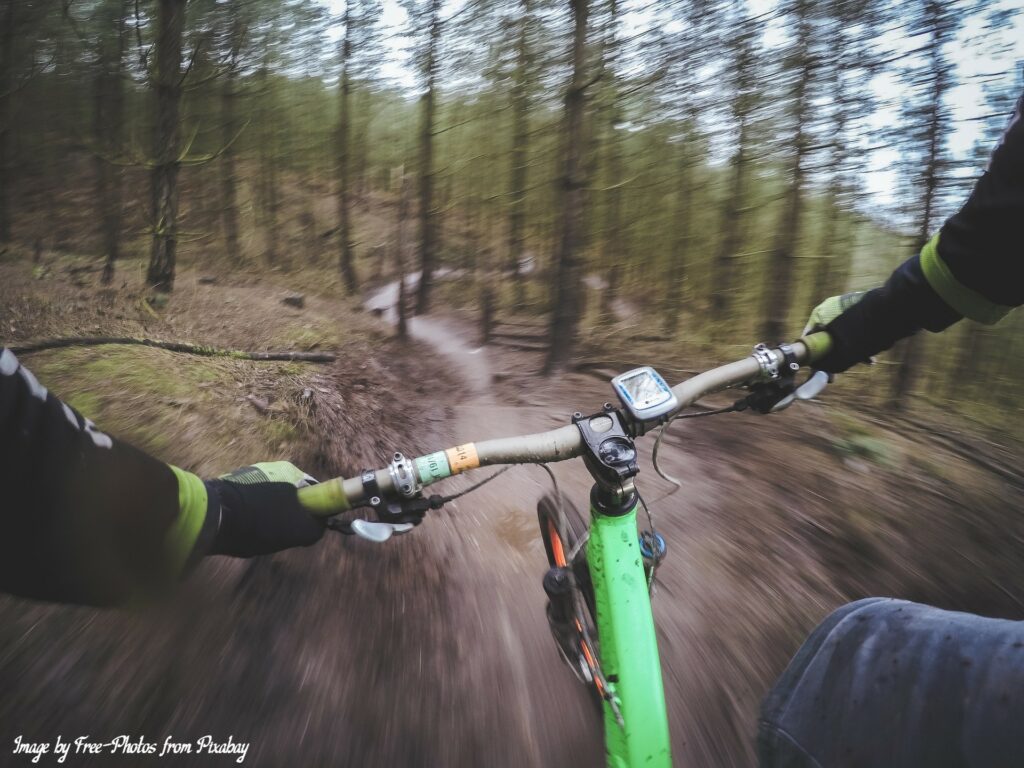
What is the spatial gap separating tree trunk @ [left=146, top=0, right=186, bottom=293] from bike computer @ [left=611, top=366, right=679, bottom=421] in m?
6.14

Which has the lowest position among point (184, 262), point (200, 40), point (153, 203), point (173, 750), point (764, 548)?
point (764, 548)

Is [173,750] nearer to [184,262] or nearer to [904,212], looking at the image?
[184,262]

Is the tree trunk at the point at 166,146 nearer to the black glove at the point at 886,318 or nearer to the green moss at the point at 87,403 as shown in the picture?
the green moss at the point at 87,403

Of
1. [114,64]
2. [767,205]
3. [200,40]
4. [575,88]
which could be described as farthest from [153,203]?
[767,205]

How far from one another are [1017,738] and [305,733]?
2166 millimetres

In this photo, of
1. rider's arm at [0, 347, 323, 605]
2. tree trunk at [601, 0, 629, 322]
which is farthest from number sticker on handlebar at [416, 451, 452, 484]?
tree trunk at [601, 0, 629, 322]

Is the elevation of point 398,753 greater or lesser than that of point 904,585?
greater

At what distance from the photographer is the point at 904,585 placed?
101 inches

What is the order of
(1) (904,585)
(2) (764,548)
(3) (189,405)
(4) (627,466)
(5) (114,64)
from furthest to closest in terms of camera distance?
(5) (114,64)
(3) (189,405)
(2) (764,548)
(1) (904,585)
(4) (627,466)

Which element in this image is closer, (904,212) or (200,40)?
(200,40)

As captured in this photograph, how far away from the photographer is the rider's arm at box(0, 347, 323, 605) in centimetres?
87

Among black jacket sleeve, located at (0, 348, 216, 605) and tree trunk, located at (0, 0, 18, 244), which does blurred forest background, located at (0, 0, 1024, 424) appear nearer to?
tree trunk, located at (0, 0, 18, 244)

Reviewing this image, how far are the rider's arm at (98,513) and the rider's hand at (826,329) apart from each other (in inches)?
76.7

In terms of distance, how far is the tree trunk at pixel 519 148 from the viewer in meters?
6.65
